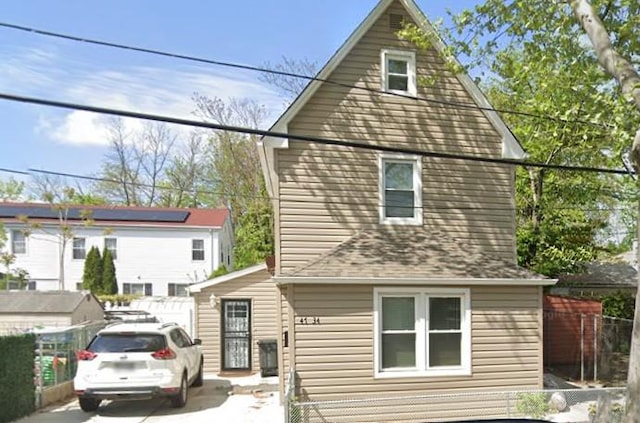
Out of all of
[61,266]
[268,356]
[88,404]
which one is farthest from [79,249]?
[88,404]

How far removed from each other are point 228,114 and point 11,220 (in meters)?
13.3

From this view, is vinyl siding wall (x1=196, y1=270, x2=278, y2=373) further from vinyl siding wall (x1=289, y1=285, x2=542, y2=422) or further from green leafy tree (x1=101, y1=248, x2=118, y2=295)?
green leafy tree (x1=101, y1=248, x2=118, y2=295)

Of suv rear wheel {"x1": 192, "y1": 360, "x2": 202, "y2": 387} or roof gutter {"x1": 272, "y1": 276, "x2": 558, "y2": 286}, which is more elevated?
roof gutter {"x1": 272, "y1": 276, "x2": 558, "y2": 286}

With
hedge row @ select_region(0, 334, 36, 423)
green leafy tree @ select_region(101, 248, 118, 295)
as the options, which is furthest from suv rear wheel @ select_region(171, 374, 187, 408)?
green leafy tree @ select_region(101, 248, 118, 295)

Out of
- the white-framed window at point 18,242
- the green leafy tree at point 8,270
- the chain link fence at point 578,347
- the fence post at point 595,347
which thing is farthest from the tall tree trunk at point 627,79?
the white-framed window at point 18,242

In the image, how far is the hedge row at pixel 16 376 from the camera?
356 inches

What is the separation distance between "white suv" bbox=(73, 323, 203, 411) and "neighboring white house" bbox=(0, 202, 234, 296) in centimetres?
1856

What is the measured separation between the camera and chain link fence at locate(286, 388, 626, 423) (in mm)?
8609

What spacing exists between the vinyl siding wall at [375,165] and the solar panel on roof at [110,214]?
67.6 feet

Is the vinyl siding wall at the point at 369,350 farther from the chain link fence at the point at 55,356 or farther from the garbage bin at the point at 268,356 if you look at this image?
the chain link fence at the point at 55,356

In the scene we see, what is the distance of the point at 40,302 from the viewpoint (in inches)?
659

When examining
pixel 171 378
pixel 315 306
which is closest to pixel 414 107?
pixel 315 306

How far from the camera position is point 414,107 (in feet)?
37.6

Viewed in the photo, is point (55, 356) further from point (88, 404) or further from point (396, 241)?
point (396, 241)
